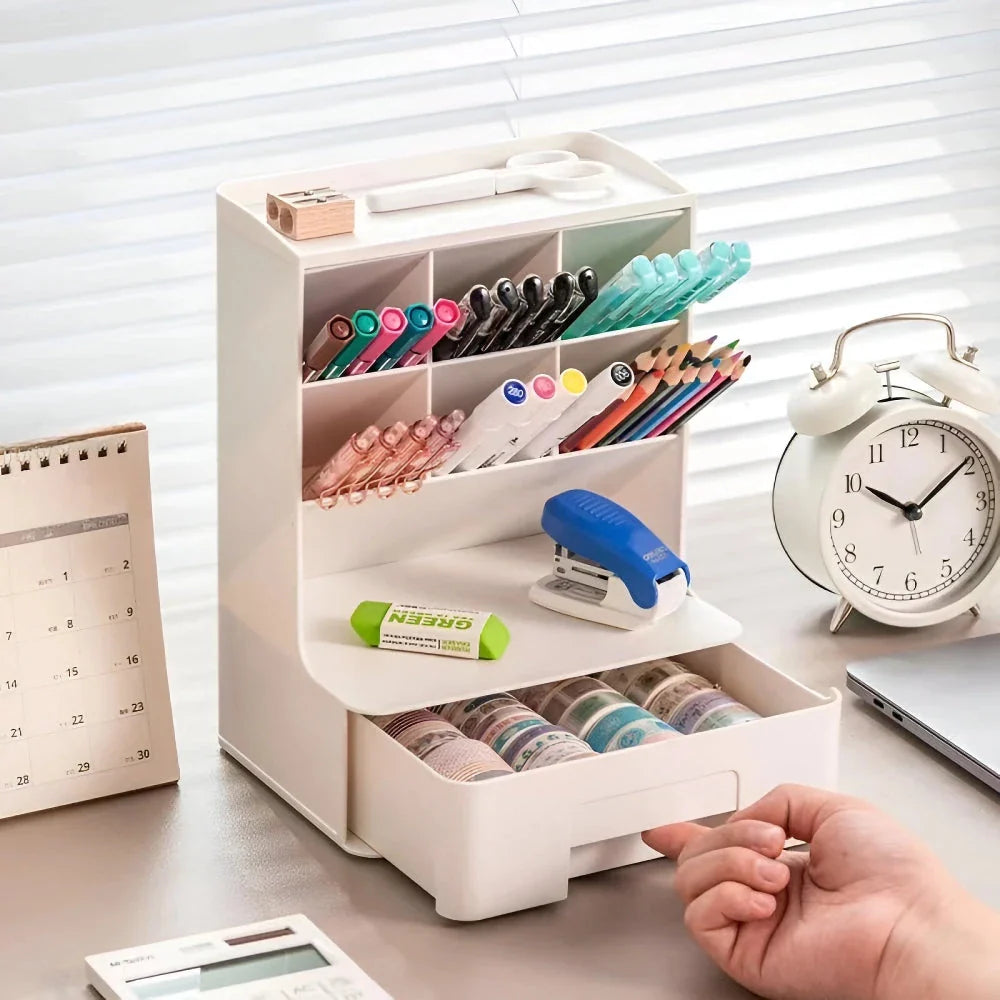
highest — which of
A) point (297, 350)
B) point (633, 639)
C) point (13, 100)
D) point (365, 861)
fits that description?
point (13, 100)

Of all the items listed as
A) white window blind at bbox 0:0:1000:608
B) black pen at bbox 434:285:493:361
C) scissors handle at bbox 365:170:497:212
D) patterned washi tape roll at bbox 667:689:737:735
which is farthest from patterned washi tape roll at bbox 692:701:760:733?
white window blind at bbox 0:0:1000:608

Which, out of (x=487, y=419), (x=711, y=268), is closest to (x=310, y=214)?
(x=487, y=419)

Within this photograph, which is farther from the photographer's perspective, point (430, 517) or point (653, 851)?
point (430, 517)

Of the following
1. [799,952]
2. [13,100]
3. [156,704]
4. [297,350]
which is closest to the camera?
[799,952]

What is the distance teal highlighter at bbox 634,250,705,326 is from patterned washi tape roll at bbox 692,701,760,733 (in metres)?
0.30

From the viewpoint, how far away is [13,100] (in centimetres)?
158

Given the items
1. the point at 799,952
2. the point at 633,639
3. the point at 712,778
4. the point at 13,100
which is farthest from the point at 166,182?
the point at 799,952

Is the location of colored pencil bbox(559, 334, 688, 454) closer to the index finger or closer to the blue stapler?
the blue stapler

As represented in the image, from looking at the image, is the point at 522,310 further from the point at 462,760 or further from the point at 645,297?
the point at 462,760

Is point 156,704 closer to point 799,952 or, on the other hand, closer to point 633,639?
point 633,639

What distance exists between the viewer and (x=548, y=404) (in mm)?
1324

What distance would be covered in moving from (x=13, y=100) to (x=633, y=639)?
0.71 m

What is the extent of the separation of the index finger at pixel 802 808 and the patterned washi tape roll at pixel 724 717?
122mm

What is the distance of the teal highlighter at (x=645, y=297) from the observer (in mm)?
1340
